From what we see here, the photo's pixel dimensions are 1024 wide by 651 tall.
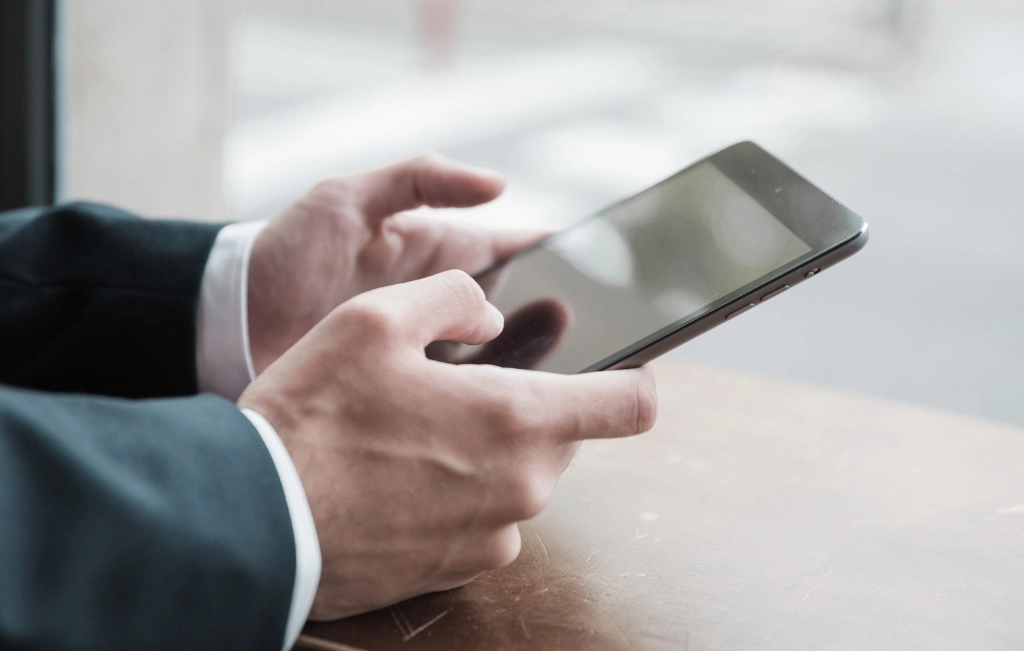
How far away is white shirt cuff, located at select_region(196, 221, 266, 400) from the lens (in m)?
0.68

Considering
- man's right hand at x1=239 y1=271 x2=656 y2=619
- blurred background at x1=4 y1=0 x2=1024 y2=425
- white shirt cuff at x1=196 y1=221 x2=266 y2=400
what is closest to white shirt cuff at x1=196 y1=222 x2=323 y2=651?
white shirt cuff at x1=196 y1=221 x2=266 y2=400

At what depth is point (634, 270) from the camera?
1.92 feet

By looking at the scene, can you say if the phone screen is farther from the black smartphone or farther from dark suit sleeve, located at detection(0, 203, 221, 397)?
dark suit sleeve, located at detection(0, 203, 221, 397)

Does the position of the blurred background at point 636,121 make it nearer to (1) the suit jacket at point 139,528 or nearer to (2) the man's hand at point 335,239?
(2) the man's hand at point 335,239

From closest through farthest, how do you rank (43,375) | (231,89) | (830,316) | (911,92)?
1. (43,375)
2. (231,89)
3. (830,316)
4. (911,92)

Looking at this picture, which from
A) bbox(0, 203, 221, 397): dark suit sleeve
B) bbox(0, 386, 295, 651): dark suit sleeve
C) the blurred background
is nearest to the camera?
bbox(0, 386, 295, 651): dark suit sleeve

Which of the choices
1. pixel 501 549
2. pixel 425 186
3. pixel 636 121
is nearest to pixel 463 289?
pixel 501 549

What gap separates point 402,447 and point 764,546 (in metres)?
0.21

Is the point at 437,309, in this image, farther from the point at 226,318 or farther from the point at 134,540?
the point at 226,318

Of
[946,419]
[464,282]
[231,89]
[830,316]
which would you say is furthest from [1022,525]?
[830,316]

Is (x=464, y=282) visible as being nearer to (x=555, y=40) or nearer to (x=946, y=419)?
(x=946, y=419)

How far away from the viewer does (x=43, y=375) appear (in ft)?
2.12

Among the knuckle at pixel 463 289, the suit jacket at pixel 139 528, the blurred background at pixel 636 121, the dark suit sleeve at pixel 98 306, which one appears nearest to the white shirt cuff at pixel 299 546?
the suit jacket at pixel 139 528

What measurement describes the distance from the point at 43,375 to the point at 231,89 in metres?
0.96
